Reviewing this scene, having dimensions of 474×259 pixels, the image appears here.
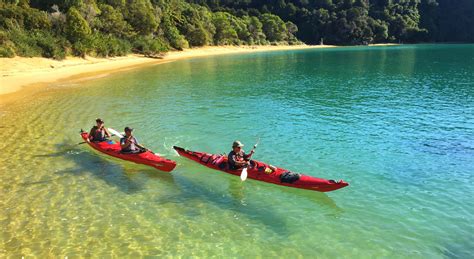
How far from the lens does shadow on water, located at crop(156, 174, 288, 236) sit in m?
10.6

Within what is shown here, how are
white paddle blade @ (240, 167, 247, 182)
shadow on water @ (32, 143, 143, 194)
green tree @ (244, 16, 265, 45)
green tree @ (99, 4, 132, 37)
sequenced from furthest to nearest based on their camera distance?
green tree @ (244, 16, 265, 45) → green tree @ (99, 4, 132, 37) → shadow on water @ (32, 143, 143, 194) → white paddle blade @ (240, 167, 247, 182)

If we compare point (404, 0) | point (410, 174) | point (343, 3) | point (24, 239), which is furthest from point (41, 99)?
point (404, 0)

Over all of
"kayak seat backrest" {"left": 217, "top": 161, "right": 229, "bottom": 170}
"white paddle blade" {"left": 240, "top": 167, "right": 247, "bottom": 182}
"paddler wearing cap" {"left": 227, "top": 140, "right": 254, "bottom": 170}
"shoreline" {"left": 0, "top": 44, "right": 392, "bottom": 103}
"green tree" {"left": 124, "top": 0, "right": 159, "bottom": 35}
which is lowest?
"kayak seat backrest" {"left": 217, "top": 161, "right": 229, "bottom": 170}

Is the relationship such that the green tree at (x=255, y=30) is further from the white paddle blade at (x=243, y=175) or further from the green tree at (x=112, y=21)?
the white paddle blade at (x=243, y=175)

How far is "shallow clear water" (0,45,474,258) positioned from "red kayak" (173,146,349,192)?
37 centimetres

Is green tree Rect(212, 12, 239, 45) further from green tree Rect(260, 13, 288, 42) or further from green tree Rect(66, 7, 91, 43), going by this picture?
green tree Rect(66, 7, 91, 43)

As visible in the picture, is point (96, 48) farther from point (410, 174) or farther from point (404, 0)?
point (404, 0)

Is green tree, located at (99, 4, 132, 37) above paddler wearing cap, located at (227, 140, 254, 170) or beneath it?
above

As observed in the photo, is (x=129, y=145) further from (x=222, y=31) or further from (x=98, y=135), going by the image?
(x=222, y=31)

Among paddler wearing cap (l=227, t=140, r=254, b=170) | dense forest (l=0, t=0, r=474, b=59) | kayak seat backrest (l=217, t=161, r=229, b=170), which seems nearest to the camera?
paddler wearing cap (l=227, t=140, r=254, b=170)

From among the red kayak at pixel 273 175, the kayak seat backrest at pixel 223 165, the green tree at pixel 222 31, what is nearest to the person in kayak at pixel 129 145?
the red kayak at pixel 273 175

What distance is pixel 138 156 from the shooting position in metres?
15.0

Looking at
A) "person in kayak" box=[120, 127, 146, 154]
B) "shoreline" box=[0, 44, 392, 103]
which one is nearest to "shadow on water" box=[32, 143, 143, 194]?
"person in kayak" box=[120, 127, 146, 154]

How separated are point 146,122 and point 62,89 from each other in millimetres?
15902
